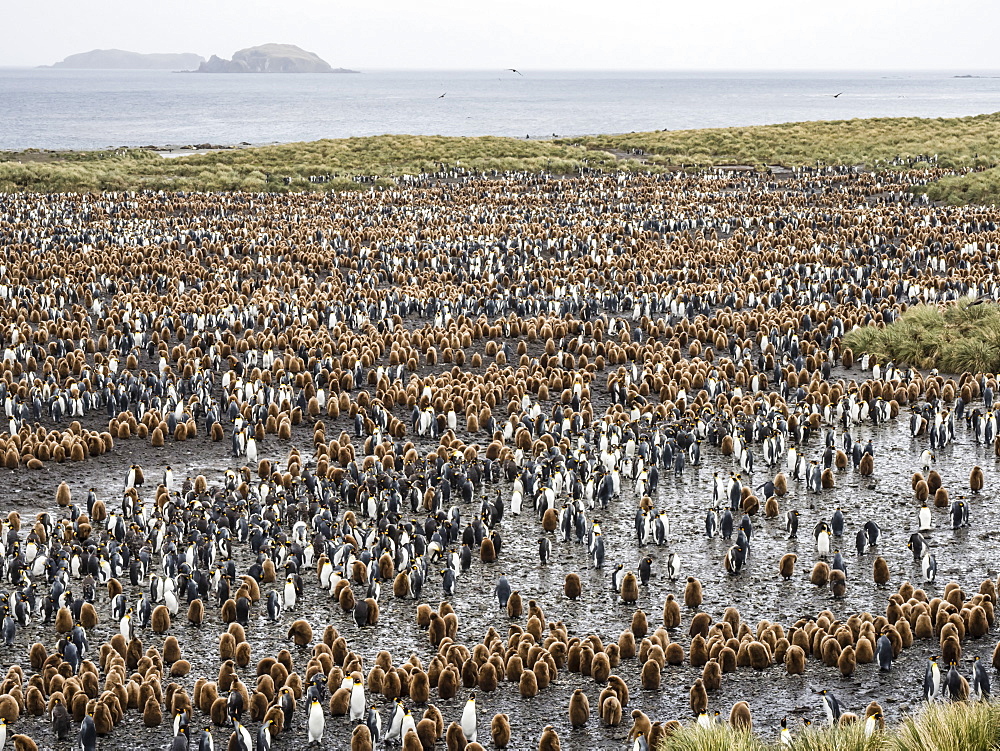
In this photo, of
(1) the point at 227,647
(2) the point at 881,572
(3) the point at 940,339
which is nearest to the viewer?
(1) the point at 227,647

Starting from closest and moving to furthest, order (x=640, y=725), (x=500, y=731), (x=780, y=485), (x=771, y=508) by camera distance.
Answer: (x=640, y=725)
(x=500, y=731)
(x=771, y=508)
(x=780, y=485)

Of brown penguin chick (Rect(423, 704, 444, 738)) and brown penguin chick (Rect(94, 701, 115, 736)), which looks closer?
brown penguin chick (Rect(423, 704, 444, 738))

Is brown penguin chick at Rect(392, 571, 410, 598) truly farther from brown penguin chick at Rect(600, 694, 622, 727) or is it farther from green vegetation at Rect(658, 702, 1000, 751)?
green vegetation at Rect(658, 702, 1000, 751)

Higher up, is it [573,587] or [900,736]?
[900,736]

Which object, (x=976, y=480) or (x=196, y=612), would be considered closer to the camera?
(x=196, y=612)

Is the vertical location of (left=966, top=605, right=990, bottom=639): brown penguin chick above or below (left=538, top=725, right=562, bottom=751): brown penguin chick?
above

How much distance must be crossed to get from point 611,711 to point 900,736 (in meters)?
1.94

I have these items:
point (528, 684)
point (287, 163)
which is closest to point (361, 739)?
point (528, 684)

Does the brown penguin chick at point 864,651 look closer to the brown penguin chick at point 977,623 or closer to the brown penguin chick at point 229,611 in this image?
the brown penguin chick at point 977,623

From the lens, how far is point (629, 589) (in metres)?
8.99

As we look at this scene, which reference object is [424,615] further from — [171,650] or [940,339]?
[940,339]

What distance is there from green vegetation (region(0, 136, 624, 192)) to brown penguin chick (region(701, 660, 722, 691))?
36376 millimetres

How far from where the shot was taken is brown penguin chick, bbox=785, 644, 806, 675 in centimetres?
764

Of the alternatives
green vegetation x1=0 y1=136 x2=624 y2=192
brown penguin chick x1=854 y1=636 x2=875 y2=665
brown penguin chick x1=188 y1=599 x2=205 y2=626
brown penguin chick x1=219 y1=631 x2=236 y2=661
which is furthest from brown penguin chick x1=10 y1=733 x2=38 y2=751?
green vegetation x1=0 y1=136 x2=624 y2=192
